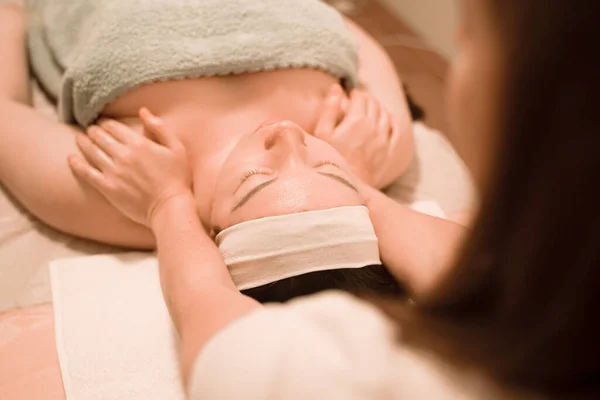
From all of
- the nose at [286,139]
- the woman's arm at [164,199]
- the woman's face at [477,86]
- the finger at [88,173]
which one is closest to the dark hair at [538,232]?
the woman's face at [477,86]

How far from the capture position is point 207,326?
71cm

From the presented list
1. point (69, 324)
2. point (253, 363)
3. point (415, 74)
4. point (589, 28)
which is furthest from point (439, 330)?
point (415, 74)

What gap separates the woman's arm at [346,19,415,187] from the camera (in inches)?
49.4

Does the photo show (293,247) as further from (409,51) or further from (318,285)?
(409,51)

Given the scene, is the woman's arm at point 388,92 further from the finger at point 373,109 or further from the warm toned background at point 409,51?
the warm toned background at point 409,51

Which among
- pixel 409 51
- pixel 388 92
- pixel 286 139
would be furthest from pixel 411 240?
pixel 409 51

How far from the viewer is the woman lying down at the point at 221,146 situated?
894 mm

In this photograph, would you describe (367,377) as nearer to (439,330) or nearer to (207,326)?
(439,330)

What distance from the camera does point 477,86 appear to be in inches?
18.9

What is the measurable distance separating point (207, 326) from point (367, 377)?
9.8 inches

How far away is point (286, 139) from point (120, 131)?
328mm

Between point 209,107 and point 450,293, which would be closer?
point 450,293

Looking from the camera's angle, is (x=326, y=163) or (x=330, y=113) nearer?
(x=326, y=163)

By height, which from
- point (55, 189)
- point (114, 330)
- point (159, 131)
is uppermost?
point (159, 131)
